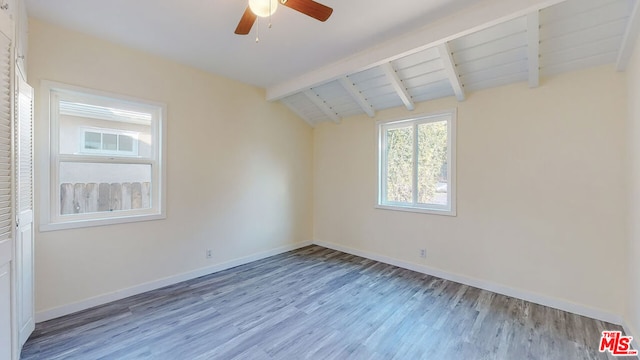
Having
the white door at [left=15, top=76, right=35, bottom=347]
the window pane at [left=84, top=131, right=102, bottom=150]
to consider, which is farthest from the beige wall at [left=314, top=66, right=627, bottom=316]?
the white door at [left=15, top=76, right=35, bottom=347]

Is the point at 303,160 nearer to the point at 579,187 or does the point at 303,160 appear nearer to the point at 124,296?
the point at 124,296

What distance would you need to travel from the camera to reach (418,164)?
3889mm

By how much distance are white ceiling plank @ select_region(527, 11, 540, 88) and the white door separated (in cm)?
390

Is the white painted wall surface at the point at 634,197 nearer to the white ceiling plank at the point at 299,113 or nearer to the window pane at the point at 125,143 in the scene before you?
the white ceiling plank at the point at 299,113

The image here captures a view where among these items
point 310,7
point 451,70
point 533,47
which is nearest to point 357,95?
point 451,70

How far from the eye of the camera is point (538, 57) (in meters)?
2.54

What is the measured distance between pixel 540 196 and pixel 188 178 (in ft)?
13.6

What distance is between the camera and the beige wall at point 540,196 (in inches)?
98.7

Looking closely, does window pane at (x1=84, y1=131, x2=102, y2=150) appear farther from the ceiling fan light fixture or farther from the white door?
the ceiling fan light fixture

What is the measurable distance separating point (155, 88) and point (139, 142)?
672 mm

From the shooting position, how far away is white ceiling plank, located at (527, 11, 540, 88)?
7.18 feet

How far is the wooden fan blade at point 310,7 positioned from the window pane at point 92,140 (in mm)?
2579

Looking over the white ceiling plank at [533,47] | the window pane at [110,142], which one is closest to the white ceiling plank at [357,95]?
the white ceiling plank at [533,47]

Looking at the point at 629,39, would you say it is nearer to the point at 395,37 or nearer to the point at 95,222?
the point at 395,37
